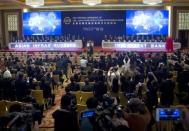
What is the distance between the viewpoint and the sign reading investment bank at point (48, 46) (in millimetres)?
26438

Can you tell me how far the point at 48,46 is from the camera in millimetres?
26609

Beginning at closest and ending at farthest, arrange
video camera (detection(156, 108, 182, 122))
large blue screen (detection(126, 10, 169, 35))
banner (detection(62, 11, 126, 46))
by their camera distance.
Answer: video camera (detection(156, 108, 182, 122)) → large blue screen (detection(126, 10, 169, 35)) → banner (detection(62, 11, 126, 46))

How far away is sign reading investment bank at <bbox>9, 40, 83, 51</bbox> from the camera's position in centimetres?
2644

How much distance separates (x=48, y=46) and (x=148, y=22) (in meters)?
8.54

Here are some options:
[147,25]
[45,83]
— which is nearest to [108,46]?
[147,25]

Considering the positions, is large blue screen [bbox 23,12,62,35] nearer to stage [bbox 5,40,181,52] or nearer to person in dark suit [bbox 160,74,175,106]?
stage [bbox 5,40,181,52]

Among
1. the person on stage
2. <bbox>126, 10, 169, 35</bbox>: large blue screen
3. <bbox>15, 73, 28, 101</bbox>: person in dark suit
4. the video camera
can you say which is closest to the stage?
the person on stage

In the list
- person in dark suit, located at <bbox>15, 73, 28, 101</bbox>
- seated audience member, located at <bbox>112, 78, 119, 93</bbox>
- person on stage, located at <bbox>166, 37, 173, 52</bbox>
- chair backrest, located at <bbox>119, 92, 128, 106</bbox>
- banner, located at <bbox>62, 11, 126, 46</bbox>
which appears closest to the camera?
chair backrest, located at <bbox>119, 92, 128, 106</bbox>

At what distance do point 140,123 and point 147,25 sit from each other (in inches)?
951

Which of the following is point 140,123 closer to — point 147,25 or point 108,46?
point 108,46

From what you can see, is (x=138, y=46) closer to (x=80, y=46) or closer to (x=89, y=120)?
(x=80, y=46)

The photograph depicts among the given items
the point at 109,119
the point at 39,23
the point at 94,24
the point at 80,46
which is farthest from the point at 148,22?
the point at 109,119

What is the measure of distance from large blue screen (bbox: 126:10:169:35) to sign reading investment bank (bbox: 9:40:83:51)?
5.73 metres

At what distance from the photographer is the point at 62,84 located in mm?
16719
